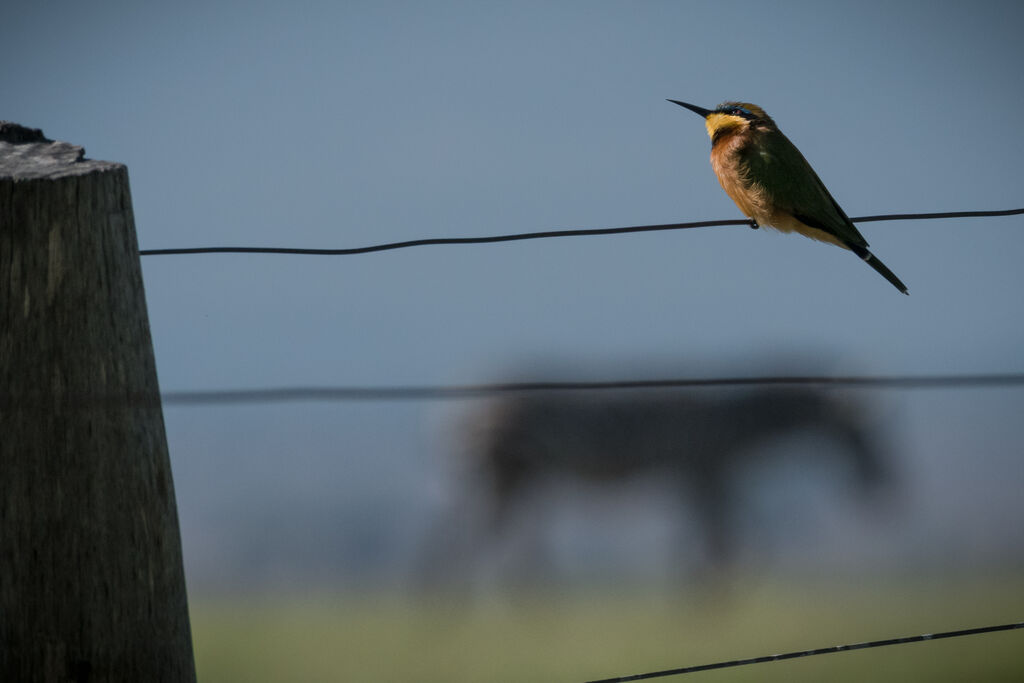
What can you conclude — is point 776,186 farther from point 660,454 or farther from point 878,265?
point 660,454

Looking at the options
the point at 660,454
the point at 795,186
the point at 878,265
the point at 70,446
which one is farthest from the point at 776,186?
the point at 660,454

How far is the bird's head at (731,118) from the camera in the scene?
3.50m

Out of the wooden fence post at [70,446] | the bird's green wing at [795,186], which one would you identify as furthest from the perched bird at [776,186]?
the wooden fence post at [70,446]

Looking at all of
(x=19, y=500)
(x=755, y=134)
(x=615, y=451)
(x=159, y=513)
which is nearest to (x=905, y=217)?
(x=755, y=134)

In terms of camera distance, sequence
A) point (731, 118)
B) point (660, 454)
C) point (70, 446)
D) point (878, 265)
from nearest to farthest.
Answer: point (70, 446) → point (878, 265) → point (731, 118) → point (660, 454)

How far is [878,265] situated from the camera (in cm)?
295

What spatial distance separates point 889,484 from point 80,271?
14.7 m

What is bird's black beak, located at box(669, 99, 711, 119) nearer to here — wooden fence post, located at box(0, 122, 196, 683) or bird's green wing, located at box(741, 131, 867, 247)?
bird's green wing, located at box(741, 131, 867, 247)

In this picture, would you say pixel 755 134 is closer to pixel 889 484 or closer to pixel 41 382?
pixel 41 382

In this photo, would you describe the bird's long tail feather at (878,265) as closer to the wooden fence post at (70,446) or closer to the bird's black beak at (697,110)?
the bird's black beak at (697,110)

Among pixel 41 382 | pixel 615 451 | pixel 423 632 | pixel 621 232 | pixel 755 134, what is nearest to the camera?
pixel 41 382

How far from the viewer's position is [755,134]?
3371 mm

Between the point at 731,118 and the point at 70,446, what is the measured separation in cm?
288

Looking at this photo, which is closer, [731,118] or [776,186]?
[776,186]
